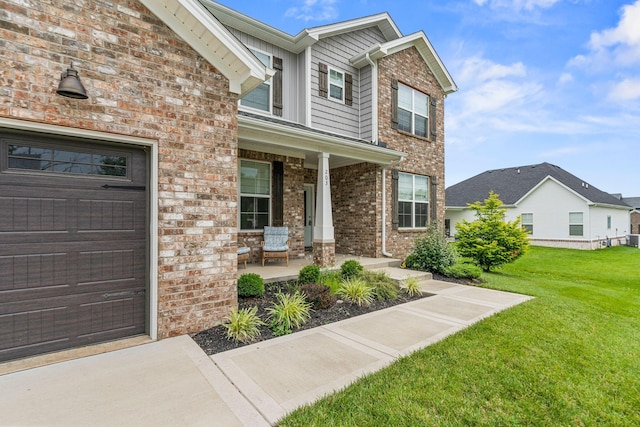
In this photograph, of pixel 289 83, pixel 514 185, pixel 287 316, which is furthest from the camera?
pixel 514 185

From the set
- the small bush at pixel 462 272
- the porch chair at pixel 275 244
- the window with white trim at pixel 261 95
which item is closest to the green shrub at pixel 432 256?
the small bush at pixel 462 272

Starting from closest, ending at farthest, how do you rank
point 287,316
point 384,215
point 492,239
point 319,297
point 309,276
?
1. point 287,316
2. point 319,297
3. point 309,276
4. point 384,215
5. point 492,239

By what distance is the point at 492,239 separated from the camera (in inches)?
395

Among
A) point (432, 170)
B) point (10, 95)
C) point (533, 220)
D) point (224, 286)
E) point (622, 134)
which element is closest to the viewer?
point (10, 95)

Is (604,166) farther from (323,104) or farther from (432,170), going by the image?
(323,104)

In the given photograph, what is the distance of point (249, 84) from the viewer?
4430mm

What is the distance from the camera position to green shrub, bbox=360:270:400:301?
19.3ft

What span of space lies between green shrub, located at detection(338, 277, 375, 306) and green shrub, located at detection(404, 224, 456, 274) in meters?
3.36

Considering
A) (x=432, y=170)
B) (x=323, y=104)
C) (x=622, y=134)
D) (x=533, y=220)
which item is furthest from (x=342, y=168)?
(x=622, y=134)

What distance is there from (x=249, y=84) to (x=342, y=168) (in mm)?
6265

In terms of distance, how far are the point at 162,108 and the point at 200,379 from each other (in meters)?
Result: 3.15

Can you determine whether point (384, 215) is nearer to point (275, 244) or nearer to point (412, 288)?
point (412, 288)

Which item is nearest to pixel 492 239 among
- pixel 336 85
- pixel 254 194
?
pixel 336 85

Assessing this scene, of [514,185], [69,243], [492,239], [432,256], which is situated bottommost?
[432,256]
